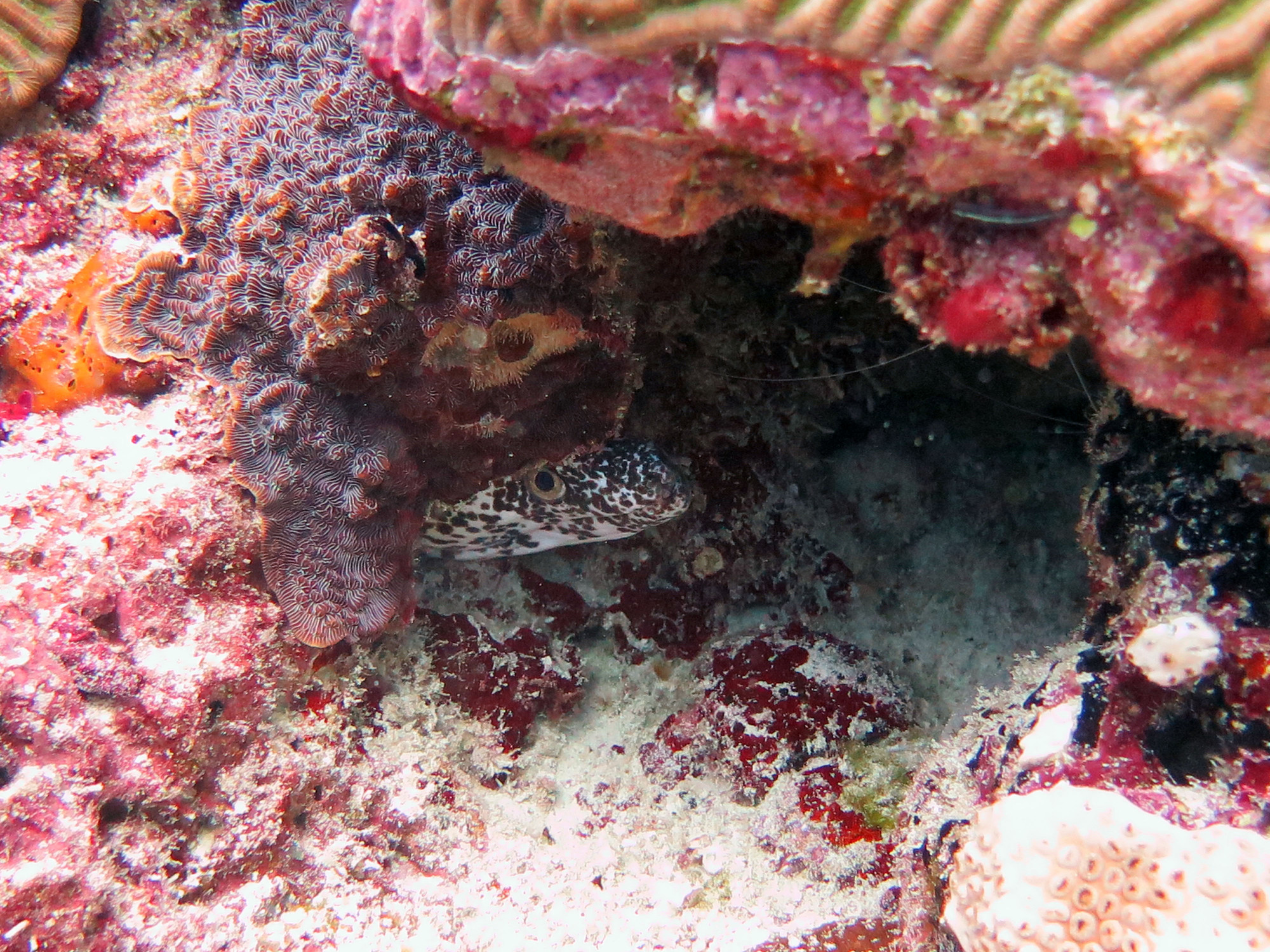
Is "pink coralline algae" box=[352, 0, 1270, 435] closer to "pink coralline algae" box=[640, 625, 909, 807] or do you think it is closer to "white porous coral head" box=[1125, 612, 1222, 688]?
"white porous coral head" box=[1125, 612, 1222, 688]

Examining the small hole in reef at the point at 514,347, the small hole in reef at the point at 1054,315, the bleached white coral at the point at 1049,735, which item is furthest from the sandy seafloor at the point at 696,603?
the small hole in reef at the point at 1054,315

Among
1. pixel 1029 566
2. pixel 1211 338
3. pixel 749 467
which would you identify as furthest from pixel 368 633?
pixel 1029 566

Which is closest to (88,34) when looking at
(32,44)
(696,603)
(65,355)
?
(32,44)

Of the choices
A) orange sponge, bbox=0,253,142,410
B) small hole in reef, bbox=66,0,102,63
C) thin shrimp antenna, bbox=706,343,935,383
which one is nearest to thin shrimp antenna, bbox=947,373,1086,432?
thin shrimp antenna, bbox=706,343,935,383

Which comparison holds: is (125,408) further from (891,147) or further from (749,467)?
(749,467)

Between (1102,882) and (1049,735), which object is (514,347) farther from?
(1102,882)

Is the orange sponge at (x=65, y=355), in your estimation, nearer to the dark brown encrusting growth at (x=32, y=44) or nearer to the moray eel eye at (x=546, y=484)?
the dark brown encrusting growth at (x=32, y=44)
